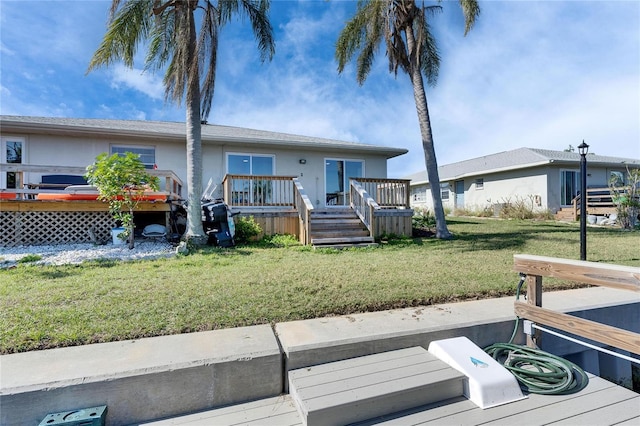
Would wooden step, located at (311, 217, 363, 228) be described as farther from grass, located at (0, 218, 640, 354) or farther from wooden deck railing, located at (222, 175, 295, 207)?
grass, located at (0, 218, 640, 354)

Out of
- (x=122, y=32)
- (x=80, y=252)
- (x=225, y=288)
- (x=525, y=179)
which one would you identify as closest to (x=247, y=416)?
(x=225, y=288)

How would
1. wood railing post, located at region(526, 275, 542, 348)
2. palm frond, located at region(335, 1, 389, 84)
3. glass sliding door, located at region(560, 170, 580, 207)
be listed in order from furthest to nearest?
glass sliding door, located at region(560, 170, 580, 207), palm frond, located at region(335, 1, 389, 84), wood railing post, located at region(526, 275, 542, 348)

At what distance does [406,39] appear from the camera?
9.62m

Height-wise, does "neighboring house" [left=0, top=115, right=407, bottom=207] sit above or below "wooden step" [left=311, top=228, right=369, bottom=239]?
above

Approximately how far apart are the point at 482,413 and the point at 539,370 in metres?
0.91

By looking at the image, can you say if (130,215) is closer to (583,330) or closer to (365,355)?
(365,355)

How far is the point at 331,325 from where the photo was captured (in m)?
2.98

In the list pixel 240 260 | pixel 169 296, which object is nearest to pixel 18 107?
pixel 240 260

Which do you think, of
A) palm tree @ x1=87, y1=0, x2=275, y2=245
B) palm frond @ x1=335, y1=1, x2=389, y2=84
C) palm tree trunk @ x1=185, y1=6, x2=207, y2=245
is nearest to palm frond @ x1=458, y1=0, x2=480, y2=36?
palm frond @ x1=335, y1=1, x2=389, y2=84

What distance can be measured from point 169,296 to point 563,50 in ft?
36.3

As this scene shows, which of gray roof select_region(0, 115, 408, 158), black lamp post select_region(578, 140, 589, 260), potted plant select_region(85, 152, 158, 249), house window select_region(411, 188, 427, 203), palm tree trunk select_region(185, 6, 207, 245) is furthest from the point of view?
house window select_region(411, 188, 427, 203)

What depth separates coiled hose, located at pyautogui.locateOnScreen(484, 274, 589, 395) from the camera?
7.75 feet

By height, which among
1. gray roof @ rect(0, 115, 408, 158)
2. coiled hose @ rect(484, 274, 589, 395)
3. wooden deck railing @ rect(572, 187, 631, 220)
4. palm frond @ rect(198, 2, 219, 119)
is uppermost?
palm frond @ rect(198, 2, 219, 119)

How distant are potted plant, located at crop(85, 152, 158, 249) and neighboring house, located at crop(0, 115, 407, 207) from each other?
3.49 meters
